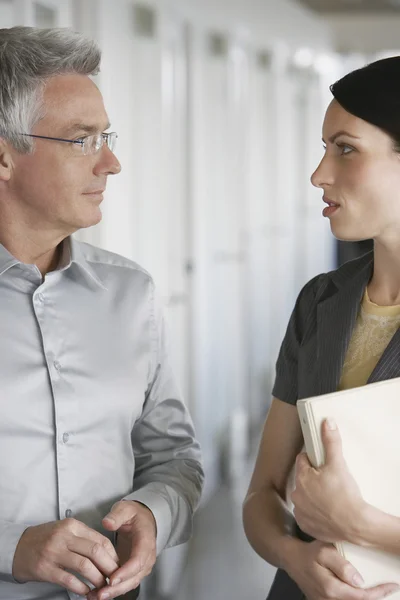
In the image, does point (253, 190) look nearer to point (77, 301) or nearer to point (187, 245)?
point (187, 245)

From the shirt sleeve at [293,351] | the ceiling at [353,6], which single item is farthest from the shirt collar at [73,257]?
the ceiling at [353,6]

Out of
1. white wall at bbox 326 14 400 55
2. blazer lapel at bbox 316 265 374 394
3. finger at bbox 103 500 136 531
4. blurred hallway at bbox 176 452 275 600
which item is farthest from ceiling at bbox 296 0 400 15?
finger at bbox 103 500 136 531

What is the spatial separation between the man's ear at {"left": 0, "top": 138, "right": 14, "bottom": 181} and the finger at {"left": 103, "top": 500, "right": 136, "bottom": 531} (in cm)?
75

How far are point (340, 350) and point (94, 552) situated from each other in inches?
25.0

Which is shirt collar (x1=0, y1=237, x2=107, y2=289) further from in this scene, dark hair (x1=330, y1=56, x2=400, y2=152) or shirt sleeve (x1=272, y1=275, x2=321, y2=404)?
dark hair (x1=330, y1=56, x2=400, y2=152)

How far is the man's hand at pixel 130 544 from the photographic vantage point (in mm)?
1684

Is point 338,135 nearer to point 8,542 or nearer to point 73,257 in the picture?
point 73,257

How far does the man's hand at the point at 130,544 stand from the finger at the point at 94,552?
0.02m

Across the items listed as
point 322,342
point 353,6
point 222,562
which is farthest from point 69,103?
point 353,6

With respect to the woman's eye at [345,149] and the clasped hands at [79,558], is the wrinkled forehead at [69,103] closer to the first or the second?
the woman's eye at [345,149]

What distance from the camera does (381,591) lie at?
1558 millimetres

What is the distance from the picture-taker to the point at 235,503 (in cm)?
547

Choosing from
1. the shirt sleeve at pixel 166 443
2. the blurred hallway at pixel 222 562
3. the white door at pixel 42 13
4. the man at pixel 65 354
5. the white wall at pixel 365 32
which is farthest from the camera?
the white wall at pixel 365 32

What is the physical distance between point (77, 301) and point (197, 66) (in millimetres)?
3809
